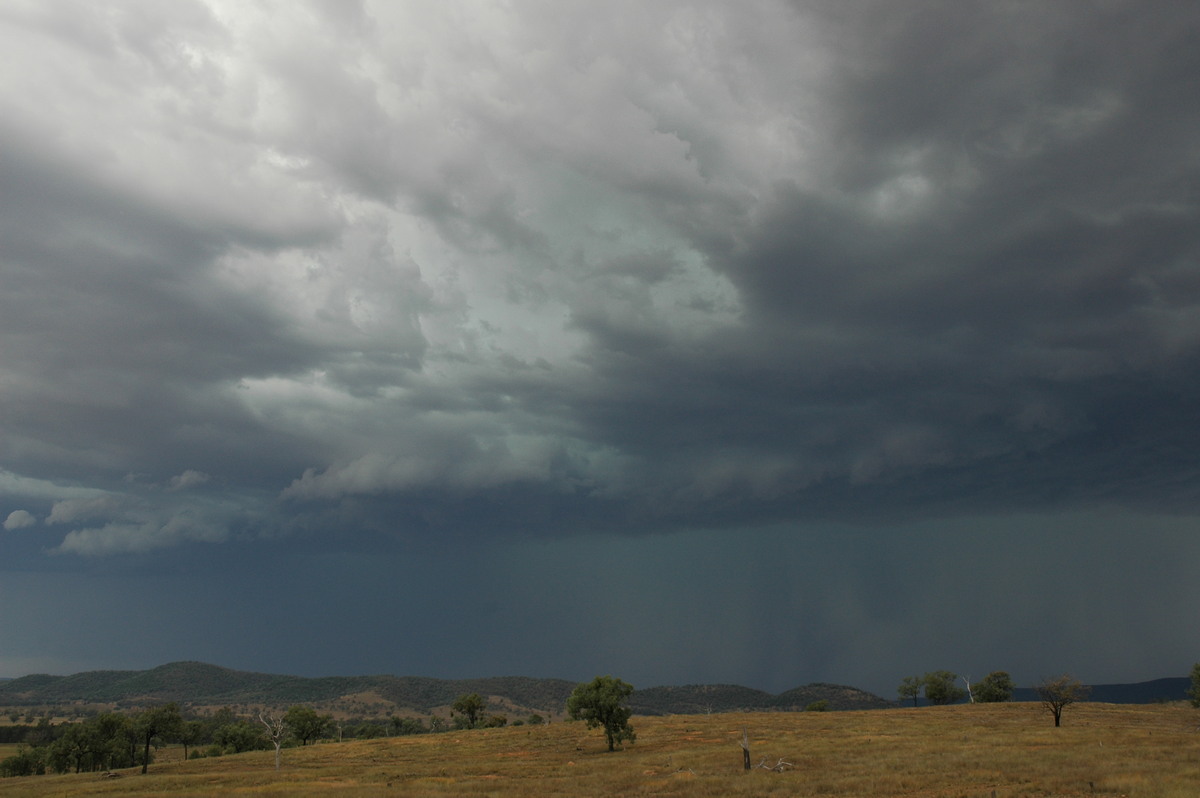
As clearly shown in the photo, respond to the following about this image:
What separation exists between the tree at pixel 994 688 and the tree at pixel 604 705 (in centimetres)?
12234

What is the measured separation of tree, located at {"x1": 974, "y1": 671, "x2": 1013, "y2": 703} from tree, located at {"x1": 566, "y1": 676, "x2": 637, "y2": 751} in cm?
12234

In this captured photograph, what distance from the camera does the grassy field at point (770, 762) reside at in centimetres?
4469

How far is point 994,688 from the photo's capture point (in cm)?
16450

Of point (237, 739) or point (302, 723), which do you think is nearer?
point (302, 723)

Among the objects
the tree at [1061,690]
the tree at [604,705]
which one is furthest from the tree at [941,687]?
the tree at [604,705]

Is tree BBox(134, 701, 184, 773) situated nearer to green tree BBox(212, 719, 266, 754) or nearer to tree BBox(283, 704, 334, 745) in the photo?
tree BBox(283, 704, 334, 745)

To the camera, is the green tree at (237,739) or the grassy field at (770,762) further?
the green tree at (237,739)

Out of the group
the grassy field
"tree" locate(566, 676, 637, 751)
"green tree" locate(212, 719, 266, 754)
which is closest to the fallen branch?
the grassy field

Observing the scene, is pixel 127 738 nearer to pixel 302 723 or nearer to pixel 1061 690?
pixel 302 723

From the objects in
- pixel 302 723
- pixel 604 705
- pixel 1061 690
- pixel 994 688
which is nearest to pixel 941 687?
pixel 994 688

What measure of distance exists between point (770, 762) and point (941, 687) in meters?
Result: 140

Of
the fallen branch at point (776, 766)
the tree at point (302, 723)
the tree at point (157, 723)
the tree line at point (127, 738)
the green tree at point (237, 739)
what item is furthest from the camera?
the green tree at point (237, 739)

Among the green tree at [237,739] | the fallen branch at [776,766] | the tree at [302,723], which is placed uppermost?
the fallen branch at [776,766]

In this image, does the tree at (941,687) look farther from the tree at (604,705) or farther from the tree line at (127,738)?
the tree line at (127,738)
